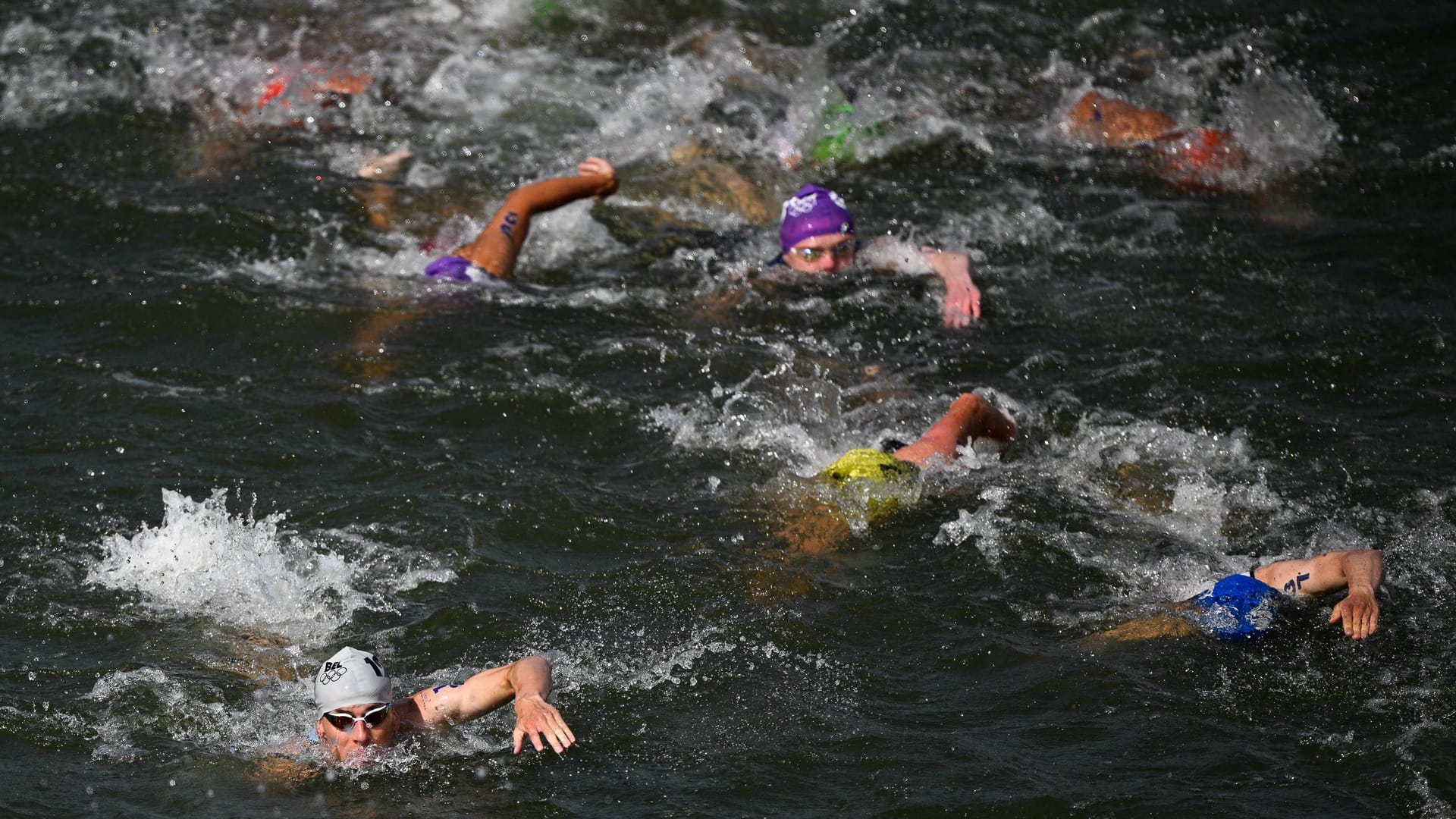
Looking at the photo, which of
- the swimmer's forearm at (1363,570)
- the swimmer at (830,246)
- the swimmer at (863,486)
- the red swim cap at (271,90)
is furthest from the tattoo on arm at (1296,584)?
the red swim cap at (271,90)

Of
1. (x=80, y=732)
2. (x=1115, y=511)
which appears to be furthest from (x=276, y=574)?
(x=1115, y=511)

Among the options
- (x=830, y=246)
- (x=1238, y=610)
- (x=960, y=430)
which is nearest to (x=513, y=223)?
(x=830, y=246)

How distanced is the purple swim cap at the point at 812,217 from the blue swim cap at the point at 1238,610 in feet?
14.4

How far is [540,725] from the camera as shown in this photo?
5426 mm

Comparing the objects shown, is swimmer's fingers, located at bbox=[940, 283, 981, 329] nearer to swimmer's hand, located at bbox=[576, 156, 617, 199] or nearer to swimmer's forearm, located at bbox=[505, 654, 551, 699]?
swimmer's hand, located at bbox=[576, 156, 617, 199]

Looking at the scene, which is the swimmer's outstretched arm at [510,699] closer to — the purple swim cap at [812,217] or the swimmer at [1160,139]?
the purple swim cap at [812,217]

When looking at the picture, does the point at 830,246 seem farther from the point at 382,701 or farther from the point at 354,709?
the point at 354,709

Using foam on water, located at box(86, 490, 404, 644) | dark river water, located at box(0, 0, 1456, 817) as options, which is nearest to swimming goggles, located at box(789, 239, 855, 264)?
dark river water, located at box(0, 0, 1456, 817)

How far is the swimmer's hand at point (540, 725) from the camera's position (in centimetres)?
539

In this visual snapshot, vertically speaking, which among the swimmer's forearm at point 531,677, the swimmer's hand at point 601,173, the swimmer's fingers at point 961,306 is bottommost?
the swimmer's fingers at point 961,306

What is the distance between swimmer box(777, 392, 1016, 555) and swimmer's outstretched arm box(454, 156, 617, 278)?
303 centimetres

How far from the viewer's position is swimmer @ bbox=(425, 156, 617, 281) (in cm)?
1012

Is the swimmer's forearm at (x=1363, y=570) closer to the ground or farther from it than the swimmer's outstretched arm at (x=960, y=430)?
farther from it

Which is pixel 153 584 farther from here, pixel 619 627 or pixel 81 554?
pixel 619 627
